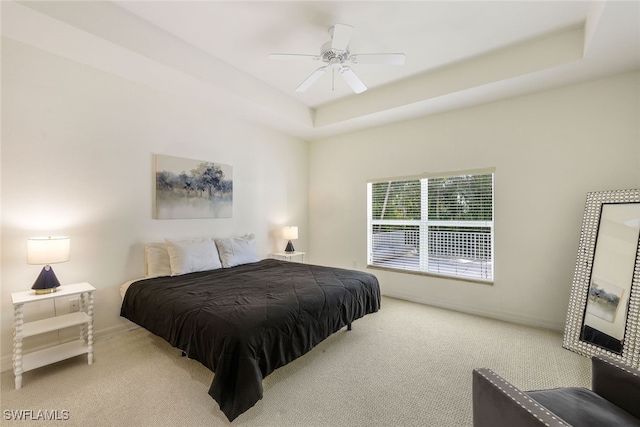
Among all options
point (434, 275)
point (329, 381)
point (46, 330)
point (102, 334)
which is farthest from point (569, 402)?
point (102, 334)

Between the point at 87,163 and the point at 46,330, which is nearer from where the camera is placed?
the point at 46,330

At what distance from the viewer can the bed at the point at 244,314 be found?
170 centimetres

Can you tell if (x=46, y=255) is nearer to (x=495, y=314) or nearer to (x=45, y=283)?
(x=45, y=283)

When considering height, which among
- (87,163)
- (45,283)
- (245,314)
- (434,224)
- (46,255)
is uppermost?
(87,163)

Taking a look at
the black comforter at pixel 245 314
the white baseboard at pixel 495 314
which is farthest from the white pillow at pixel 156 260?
the white baseboard at pixel 495 314

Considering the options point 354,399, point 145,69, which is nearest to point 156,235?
point 145,69

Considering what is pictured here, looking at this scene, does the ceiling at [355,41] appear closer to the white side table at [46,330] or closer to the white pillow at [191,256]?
the white pillow at [191,256]

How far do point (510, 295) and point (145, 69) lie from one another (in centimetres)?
483

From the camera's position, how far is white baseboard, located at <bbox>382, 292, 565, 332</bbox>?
124 inches

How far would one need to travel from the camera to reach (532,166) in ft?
10.6

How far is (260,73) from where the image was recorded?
342cm

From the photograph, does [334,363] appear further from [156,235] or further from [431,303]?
[156,235]

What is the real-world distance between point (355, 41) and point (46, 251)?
3.33 m

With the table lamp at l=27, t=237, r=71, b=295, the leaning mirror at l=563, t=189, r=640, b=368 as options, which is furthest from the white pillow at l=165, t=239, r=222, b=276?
the leaning mirror at l=563, t=189, r=640, b=368
